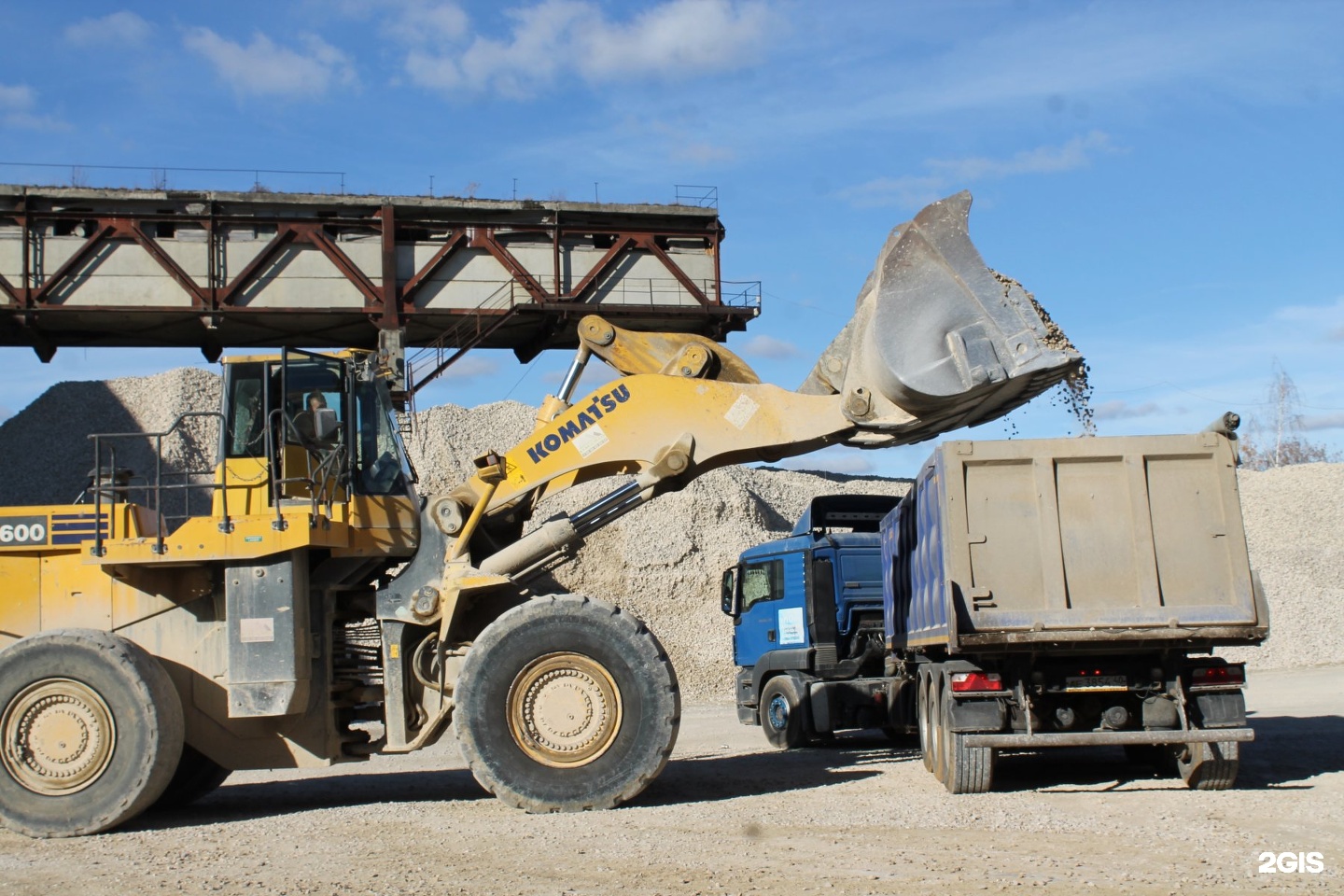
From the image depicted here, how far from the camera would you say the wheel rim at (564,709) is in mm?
10258

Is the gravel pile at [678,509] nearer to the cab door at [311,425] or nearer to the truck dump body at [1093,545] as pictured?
the cab door at [311,425]

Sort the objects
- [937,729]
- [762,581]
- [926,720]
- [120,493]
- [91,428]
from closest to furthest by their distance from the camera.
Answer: [120,493]
[937,729]
[926,720]
[762,581]
[91,428]

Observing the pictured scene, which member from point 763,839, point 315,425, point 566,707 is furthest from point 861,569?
point 315,425

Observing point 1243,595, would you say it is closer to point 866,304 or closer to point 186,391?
point 866,304

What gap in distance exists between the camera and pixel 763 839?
8758 mm

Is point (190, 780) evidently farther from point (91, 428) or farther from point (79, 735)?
point (91, 428)

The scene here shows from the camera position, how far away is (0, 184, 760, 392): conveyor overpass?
31094 millimetres

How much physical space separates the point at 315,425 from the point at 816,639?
7762 mm

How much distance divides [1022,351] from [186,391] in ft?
126

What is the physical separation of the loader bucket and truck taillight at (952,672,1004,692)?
6.53 ft

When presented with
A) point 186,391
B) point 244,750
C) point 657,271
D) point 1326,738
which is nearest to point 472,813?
point 244,750

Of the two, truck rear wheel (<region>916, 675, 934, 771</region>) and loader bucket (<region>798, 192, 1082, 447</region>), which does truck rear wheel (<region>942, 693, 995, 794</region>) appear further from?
loader bucket (<region>798, 192, 1082, 447</region>)

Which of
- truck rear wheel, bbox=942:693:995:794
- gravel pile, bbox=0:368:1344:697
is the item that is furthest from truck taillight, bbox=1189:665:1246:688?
gravel pile, bbox=0:368:1344:697

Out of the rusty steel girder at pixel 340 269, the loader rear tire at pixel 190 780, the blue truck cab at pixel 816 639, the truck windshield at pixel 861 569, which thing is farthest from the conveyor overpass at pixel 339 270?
the loader rear tire at pixel 190 780
